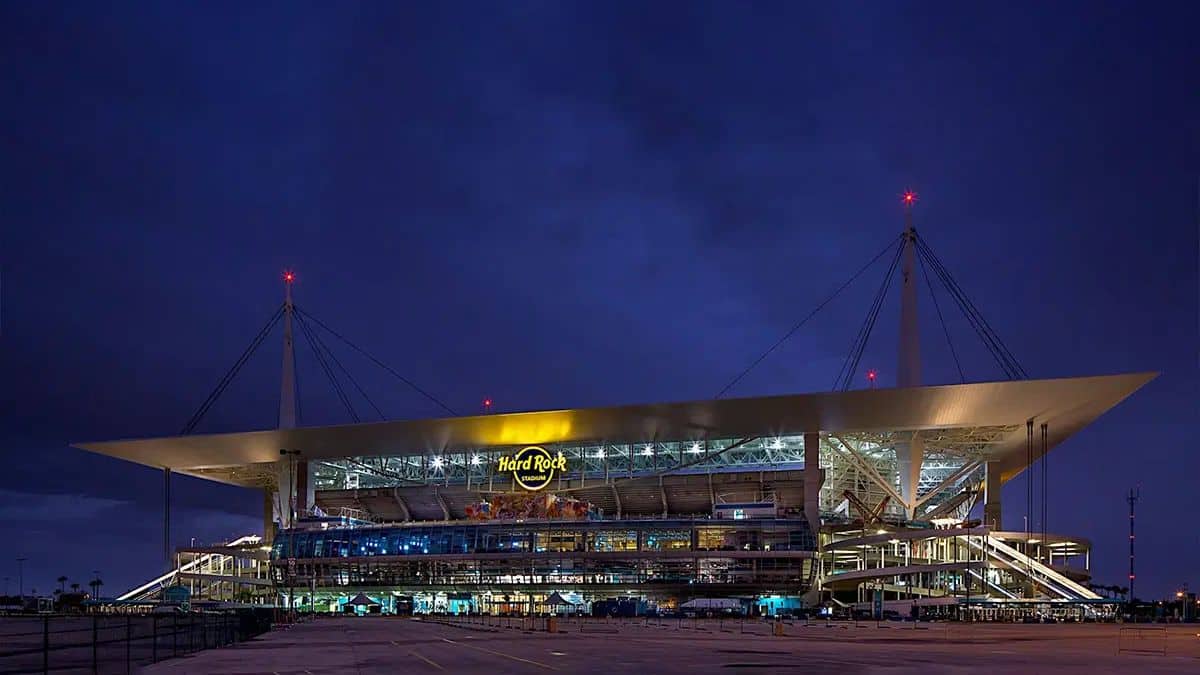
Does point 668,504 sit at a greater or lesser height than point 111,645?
lesser

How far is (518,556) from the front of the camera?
4929 inches

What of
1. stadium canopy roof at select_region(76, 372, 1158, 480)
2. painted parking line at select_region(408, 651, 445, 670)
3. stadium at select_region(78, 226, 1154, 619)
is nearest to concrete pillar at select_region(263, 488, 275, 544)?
stadium at select_region(78, 226, 1154, 619)

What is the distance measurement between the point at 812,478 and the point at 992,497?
85.8ft

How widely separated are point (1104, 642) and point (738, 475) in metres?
79.1

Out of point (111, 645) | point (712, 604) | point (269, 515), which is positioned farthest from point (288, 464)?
point (111, 645)

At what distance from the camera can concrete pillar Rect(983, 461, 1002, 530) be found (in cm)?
12050

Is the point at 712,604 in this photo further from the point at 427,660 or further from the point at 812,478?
the point at 427,660

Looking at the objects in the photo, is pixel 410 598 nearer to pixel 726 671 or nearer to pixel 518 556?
pixel 518 556

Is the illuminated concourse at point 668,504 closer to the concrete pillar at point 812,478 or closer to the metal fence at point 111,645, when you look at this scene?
the concrete pillar at point 812,478

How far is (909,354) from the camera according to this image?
4136 inches

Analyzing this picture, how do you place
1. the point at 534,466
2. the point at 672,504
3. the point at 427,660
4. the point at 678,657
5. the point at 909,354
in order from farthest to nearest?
the point at 672,504, the point at 534,466, the point at 909,354, the point at 678,657, the point at 427,660

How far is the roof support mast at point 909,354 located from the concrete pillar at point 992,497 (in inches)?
521

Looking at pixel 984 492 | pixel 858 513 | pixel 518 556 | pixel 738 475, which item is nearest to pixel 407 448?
pixel 518 556

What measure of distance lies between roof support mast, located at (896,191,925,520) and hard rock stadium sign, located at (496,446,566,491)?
3685 cm
